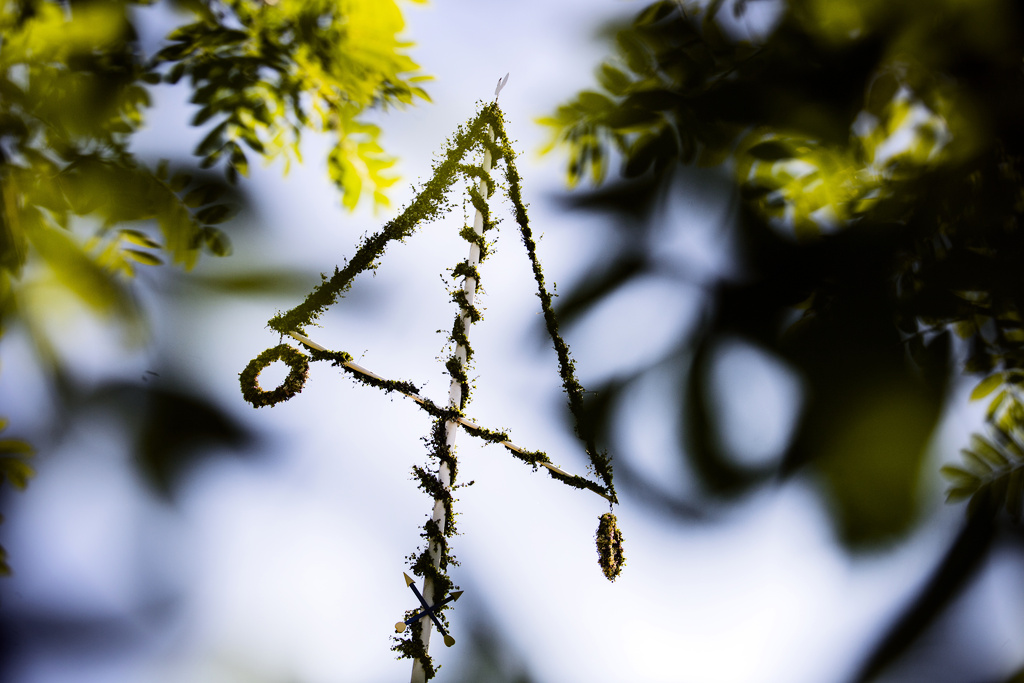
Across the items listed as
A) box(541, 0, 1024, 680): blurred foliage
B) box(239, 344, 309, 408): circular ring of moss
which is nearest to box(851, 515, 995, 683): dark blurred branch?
box(541, 0, 1024, 680): blurred foliage

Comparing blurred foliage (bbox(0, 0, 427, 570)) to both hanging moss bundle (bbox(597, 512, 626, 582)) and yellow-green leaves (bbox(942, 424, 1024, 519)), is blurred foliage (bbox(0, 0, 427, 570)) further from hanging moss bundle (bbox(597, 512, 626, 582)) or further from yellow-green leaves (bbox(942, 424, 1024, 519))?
yellow-green leaves (bbox(942, 424, 1024, 519))

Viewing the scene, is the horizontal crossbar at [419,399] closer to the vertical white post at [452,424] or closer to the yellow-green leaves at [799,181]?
the vertical white post at [452,424]

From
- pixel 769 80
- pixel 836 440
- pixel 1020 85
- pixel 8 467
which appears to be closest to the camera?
pixel 1020 85

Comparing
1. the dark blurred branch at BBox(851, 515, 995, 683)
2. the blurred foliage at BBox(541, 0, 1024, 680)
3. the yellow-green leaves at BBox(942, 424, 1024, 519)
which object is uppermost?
the blurred foliage at BBox(541, 0, 1024, 680)

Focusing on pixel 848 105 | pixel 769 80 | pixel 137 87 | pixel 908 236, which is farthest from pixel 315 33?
pixel 908 236

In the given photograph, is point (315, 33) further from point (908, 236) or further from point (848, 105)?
point (908, 236)
